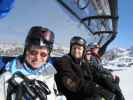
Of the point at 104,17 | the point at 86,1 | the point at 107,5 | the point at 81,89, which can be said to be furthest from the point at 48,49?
the point at 104,17

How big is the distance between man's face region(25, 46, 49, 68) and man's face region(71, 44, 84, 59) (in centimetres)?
121

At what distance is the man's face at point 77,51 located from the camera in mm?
3209

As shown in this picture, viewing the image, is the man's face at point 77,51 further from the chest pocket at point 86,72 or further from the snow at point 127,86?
the snow at point 127,86

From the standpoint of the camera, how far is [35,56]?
2.00 metres

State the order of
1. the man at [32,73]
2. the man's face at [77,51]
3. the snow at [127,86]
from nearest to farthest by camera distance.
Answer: the man at [32,73] < the man's face at [77,51] < the snow at [127,86]

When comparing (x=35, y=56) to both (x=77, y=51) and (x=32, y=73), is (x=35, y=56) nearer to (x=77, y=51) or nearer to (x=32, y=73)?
(x=32, y=73)

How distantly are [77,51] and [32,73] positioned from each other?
4.23ft

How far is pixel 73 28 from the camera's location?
4.68 m

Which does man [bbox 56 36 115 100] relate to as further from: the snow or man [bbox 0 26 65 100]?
the snow

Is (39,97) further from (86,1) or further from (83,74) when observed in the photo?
(86,1)

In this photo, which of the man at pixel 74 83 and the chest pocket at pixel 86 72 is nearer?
the man at pixel 74 83

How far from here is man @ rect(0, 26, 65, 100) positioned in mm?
1942

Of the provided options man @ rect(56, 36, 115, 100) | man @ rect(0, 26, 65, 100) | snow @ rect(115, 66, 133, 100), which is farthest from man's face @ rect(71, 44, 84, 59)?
snow @ rect(115, 66, 133, 100)

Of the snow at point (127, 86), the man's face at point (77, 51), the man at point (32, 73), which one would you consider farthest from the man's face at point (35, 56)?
the snow at point (127, 86)
